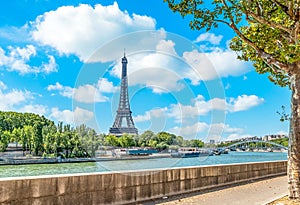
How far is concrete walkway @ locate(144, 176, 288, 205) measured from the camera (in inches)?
373

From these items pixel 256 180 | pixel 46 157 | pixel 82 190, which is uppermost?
pixel 82 190

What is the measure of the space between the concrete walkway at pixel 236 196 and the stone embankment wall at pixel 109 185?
1.29ft

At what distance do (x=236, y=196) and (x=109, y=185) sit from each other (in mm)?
4406

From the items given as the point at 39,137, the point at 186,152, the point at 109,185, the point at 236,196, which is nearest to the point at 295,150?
the point at 236,196

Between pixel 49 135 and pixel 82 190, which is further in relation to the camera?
pixel 49 135

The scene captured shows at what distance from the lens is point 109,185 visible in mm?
8227

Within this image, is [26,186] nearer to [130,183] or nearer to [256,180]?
[130,183]

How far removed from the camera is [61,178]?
23.4 ft

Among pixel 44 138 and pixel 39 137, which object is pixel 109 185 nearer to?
pixel 44 138

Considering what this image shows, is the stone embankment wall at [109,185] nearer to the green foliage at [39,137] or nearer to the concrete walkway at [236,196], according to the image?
the concrete walkway at [236,196]

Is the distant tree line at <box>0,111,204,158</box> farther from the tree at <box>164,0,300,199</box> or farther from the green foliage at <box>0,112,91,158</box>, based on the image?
the tree at <box>164,0,300,199</box>

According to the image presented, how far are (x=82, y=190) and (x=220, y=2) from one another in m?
6.58

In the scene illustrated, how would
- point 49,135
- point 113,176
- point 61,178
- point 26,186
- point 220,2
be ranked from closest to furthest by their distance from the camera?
point 26,186, point 61,178, point 113,176, point 220,2, point 49,135

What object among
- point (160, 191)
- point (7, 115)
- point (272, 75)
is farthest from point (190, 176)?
point (7, 115)
